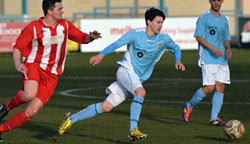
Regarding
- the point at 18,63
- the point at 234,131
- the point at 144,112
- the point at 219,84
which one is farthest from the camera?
the point at 144,112

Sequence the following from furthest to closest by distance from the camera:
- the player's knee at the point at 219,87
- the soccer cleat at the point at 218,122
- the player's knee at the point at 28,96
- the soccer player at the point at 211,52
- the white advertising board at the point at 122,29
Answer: the white advertising board at the point at 122,29, the player's knee at the point at 219,87, the soccer player at the point at 211,52, the soccer cleat at the point at 218,122, the player's knee at the point at 28,96

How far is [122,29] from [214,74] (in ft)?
70.1

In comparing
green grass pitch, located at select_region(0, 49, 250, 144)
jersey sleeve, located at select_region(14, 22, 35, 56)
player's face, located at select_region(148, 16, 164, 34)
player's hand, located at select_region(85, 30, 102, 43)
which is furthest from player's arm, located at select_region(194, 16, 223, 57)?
jersey sleeve, located at select_region(14, 22, 35, 56)

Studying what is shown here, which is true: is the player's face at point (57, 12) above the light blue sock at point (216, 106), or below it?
above

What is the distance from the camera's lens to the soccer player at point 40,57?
26.0 feet

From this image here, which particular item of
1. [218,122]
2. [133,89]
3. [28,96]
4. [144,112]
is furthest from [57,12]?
[144,112]

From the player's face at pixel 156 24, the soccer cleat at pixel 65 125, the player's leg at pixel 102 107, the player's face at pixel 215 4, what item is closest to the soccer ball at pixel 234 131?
the player's leg at pixel 102 107

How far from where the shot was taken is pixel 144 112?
11.2 meters

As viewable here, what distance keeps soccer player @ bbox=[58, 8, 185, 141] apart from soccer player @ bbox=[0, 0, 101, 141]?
1.72 ft

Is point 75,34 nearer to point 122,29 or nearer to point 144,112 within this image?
point 144,112

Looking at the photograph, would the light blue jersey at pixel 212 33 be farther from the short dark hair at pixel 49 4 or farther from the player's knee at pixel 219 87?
the short dark hair at pixel 49 4

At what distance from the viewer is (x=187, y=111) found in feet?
32.8

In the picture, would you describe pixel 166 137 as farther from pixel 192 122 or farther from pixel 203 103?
pixel 203 103

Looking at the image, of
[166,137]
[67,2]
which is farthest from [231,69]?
[67,2]
